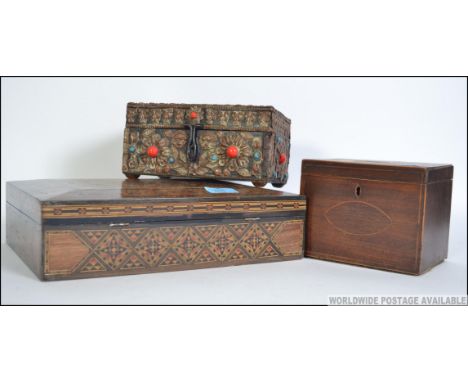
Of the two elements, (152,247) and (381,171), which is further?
(381,171)

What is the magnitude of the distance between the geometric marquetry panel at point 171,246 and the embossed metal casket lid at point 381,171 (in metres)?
0.35

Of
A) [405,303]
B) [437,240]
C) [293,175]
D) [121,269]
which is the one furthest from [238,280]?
[293,175]

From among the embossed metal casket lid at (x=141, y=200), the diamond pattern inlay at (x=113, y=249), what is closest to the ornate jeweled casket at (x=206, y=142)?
the embossed metal casket lid at (x=141, y=200)

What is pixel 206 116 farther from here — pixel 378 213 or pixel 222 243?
pixel 378 213

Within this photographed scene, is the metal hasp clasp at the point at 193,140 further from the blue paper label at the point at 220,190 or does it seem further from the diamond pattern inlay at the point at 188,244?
the diamond pattern inlay at the point at 188,244

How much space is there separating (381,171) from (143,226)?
132cm

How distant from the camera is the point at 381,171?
3740 millimetres

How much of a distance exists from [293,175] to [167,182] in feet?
5.71

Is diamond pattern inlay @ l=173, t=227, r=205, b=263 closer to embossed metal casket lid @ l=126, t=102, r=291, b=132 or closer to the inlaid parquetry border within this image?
the inlaid parquetry border

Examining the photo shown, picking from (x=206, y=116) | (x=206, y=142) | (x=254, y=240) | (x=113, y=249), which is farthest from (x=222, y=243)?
(x=206, y=116)

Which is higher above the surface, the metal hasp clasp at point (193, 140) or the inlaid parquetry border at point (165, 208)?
the metal hasp clasp at point (193, 140)

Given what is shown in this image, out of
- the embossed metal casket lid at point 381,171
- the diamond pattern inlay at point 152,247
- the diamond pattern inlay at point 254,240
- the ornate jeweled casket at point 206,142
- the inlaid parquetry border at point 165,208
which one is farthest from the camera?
the ornate jeweled casket at point 206,142

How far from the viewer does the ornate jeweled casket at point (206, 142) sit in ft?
13.7

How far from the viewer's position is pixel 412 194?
3633 millimetres
